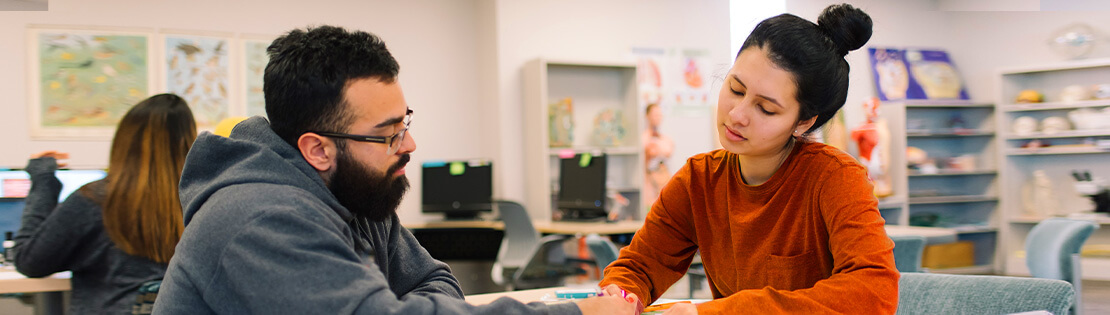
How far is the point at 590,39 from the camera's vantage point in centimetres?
714

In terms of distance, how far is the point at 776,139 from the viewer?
1.44 meters

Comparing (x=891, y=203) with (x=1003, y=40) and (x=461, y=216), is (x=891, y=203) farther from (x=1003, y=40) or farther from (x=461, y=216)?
(x=461, y=216)

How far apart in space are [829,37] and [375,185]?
0.85 metres

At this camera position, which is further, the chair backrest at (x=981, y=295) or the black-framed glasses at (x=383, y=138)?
the chair backrest at (x=981, y=295)

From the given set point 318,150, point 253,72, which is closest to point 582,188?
point 253,72

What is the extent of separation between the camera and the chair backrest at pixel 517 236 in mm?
5562

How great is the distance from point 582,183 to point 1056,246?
338cm

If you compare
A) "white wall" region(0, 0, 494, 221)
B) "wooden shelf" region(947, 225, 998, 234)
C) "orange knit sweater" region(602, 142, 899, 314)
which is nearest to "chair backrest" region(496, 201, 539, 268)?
"white wall" region(0, 0, 494, 221)

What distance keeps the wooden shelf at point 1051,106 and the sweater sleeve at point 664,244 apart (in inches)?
292

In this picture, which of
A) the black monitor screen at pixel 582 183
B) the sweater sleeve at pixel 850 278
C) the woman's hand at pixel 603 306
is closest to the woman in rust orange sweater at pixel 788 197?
the sweater sleeve at pixel 850 278

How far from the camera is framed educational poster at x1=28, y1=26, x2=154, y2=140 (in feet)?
18.6

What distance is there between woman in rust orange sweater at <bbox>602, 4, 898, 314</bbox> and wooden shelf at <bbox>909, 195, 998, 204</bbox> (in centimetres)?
715

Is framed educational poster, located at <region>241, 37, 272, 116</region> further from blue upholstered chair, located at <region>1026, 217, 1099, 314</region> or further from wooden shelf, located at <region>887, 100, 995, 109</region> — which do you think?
wooden shelf, located at <region>887, 100, 995, 109</region>

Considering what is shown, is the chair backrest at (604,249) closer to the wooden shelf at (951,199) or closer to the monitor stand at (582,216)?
the monitor stand at (582,216)
